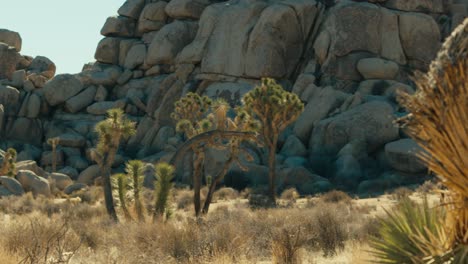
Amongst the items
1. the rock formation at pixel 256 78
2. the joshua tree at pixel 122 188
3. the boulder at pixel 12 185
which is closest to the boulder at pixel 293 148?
the rock formation at pixel 256 78

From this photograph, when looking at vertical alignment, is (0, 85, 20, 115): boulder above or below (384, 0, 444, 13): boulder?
below

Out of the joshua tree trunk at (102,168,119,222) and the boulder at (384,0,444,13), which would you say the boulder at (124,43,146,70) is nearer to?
the boulder at (384,0,444,13)

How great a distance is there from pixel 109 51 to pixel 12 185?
31987mm

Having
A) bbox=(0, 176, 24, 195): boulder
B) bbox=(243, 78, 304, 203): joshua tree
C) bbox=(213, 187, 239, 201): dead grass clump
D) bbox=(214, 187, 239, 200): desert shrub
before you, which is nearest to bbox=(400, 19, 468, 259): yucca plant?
bbox=(243, 78, 304, 203): joshua tree

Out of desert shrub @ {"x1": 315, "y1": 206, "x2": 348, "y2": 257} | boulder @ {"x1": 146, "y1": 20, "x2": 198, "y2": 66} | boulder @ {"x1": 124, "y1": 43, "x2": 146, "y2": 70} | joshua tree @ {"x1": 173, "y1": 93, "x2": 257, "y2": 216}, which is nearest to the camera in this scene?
desert shrub @ {"x1": 315, "y1": 206, "x2": 348, "y2": 257}

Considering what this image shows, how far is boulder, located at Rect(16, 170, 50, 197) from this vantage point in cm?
3641

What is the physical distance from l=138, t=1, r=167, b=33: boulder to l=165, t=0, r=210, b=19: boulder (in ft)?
7.30

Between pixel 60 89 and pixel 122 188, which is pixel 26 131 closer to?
pixel 60 89

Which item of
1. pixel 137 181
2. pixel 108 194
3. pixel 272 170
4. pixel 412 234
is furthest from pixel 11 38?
pixel 412 234

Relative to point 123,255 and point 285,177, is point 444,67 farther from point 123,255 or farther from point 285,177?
point 285,177

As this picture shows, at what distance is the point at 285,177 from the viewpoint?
40062 millimetres

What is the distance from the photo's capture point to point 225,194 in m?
37.8

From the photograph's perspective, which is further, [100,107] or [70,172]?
[100,107]

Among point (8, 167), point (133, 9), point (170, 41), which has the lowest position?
point (8, 167)
